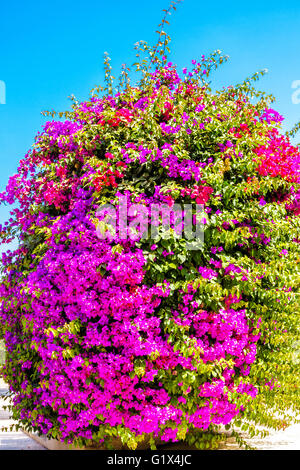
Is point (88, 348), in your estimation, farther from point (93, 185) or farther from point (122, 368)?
point (93, 185)

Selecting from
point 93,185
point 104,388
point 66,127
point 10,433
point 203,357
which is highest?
point 66,127

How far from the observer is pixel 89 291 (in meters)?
5.80

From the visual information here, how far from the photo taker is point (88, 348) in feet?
19.5

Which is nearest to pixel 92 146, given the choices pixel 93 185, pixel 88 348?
pixel 93 185

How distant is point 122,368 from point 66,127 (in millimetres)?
4325

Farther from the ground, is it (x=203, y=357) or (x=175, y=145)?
Result: (x=175, y=145)

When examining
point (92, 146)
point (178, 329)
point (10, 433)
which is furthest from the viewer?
point (10, 433)

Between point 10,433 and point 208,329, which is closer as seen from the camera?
point 208,329

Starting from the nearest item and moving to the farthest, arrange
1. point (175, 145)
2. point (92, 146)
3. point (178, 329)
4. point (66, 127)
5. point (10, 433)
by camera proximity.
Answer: point (178, 329)
point (175, 145)
point (92, 146)
point (66, 127)
point (10, 433)

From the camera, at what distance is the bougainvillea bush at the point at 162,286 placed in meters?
5.69

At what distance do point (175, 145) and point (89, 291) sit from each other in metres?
2.23

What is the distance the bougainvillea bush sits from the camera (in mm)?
5688

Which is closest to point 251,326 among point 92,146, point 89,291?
point 89,291

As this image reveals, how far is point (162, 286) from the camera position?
571 cm
